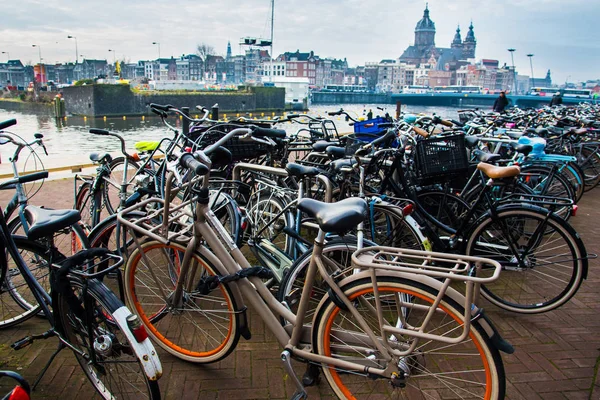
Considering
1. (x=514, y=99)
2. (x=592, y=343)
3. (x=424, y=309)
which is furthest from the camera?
(x=514, y=99)

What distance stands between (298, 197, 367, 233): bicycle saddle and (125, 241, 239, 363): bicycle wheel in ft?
1.90

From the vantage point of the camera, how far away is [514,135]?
4.61m

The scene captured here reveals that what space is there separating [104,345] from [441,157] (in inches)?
113

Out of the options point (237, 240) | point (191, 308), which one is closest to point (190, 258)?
point (191, 308)

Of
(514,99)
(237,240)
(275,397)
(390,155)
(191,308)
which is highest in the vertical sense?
(514,99)

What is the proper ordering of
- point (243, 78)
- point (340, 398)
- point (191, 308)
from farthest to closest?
point (243, 78) < point (191, 308) < point (340, 398)

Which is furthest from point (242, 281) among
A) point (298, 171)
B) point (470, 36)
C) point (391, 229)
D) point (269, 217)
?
point (470, 36)

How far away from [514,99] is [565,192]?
164 feet

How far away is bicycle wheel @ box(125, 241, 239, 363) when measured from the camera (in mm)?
2100

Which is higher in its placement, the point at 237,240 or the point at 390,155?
the point at 390,155

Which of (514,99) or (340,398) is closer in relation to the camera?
(340,398)

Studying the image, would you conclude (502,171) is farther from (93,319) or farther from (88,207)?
(88,207)

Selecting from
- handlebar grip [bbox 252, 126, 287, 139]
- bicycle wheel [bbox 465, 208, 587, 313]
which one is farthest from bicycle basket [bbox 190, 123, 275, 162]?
bicycle wheel [bbox 465, 208, 587, 313]

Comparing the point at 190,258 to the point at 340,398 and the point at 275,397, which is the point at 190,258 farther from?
the point at 340,398
